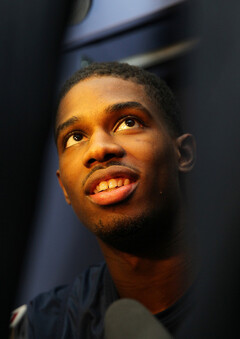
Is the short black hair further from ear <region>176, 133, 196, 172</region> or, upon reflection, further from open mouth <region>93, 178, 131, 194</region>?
open mouth <region>93, 178, 131, 194</region>

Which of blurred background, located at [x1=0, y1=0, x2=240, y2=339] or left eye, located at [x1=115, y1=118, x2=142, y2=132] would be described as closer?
blurred background, located at [x1=0, y1=0, x2=240, y2=339]

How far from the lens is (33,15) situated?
67cm

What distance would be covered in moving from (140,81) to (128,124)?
136 millimetres

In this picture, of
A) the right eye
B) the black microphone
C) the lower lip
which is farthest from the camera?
the right eye

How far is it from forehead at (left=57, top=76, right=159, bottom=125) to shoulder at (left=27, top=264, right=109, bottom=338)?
37 centimetres

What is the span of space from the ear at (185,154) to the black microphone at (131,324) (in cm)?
30

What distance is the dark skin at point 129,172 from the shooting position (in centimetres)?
64

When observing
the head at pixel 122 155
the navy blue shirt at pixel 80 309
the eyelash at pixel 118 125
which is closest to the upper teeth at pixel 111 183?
the head at pixel 122 155

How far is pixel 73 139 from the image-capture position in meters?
0.74

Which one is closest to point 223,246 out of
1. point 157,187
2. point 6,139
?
point 157,187

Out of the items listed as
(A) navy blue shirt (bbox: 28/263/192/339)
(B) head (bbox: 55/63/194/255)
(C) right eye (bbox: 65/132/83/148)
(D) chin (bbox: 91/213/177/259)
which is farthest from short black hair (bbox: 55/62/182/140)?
(A) navy blue shirt (bbox: 28/263/192/339)

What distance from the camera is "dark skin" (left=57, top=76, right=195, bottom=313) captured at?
0.64 meters

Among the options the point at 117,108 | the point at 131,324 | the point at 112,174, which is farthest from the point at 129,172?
the point at 131,324

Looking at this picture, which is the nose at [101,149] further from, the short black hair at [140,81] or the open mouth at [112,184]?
the short black hair at [140,81]
